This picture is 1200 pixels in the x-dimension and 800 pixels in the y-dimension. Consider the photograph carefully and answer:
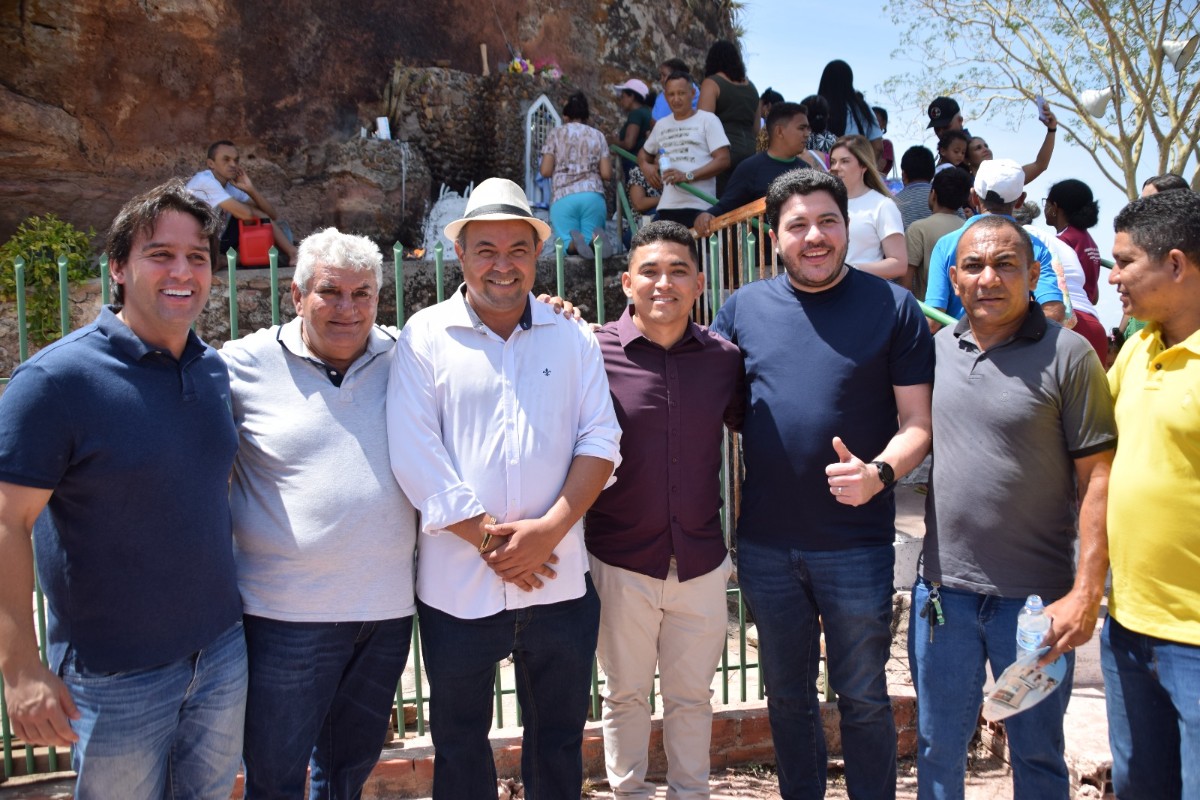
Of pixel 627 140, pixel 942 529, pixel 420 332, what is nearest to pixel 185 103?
pixel 627 140

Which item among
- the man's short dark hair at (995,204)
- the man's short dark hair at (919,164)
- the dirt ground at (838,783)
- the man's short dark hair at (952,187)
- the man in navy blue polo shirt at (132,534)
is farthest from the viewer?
the man's short dark hair at (919,164)

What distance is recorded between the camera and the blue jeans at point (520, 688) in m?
2.90

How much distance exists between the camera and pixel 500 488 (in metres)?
2.89

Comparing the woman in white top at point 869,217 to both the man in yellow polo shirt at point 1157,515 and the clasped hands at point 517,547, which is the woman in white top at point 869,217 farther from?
the clasped hands at point 517,547

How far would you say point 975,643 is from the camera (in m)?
2.92

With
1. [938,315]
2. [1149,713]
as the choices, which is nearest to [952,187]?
[938,315]

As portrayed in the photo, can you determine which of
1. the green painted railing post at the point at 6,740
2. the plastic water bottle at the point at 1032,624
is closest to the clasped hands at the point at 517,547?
the plastic water bottle at the point at 1032,624

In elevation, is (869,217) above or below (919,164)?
below

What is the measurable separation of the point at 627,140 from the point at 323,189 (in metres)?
3.86

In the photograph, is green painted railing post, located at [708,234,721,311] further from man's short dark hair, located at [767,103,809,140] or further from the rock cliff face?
the rock cliff face

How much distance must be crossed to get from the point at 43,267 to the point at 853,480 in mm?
7142

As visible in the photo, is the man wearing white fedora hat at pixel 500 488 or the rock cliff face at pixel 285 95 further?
the rock cliff face at pixel 285 95

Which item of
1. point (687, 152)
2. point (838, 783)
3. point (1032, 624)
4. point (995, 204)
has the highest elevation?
point (687, 152)

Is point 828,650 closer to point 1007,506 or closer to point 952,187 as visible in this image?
point 1007,506
